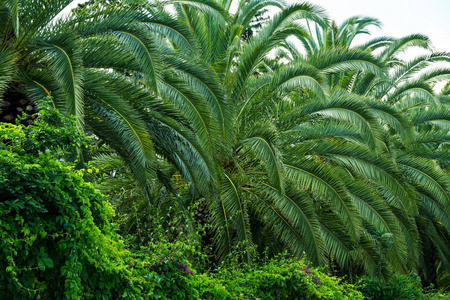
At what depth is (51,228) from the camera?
13.8 ft

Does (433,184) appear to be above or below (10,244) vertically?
above

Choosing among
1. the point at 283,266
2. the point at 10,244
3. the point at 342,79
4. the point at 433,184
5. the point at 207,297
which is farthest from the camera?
the point at 342,79

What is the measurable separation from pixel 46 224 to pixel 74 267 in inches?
17.3

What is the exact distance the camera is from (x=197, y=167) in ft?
29.4

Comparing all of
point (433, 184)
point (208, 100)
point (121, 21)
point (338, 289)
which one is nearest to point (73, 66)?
point (121, 21)

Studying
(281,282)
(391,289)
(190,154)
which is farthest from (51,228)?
(391,289)

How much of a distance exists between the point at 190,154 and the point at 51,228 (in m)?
4.73

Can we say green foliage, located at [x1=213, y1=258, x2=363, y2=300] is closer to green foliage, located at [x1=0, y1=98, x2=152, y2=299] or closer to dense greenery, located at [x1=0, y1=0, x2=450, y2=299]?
dense greenery, located at [x1=0, y1=0, x2=450, y2=299]

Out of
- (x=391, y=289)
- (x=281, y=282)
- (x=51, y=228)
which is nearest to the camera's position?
(x=51, y=228)

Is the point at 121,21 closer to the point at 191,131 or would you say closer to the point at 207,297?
the point at 191,131

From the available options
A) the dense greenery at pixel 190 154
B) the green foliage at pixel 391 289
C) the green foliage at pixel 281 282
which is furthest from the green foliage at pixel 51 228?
the green foliage at pixel 391 289

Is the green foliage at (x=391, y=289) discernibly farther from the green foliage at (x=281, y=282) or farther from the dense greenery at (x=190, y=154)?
the green foliage at (x=281, y=282)

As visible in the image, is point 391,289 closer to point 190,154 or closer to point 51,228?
point 190,154

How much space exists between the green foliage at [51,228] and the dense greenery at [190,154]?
0.06ft
